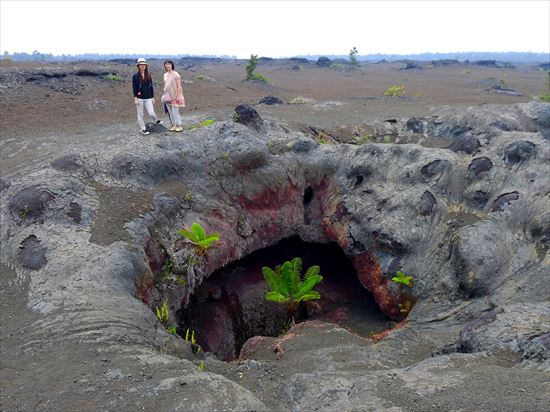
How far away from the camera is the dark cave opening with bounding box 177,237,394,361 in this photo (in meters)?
14.9

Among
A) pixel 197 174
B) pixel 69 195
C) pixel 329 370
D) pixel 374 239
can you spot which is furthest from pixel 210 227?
pixel 329 370

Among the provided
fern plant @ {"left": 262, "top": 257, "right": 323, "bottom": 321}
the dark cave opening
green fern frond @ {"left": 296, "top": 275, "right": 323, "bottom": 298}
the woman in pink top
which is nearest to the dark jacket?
the woman in pink top

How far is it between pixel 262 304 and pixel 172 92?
855 centimetres

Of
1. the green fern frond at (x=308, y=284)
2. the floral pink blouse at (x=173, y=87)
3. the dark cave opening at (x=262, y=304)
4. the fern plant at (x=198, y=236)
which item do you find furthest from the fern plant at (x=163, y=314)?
the floral pink blouse at (x=173, y=87)

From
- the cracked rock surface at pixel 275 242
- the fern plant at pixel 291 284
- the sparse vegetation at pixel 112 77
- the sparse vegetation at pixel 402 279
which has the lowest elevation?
the fern plant at pixel 291 284

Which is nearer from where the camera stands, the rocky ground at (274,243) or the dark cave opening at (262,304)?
the rocky ground at (274,243)

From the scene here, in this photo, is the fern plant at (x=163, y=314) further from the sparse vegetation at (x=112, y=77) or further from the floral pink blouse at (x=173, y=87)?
the sparse vegetation at (x=112, y=77)

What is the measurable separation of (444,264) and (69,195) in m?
11.5

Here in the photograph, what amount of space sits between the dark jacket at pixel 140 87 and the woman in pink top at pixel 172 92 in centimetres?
58

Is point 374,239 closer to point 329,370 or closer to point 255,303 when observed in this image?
point 255,303

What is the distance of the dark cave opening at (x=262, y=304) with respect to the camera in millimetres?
14906

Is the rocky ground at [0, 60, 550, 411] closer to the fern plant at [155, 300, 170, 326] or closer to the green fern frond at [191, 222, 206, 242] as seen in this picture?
the fern plant at [155, 300, 170, 326]

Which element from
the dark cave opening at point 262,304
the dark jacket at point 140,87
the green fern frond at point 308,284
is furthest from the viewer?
the dark jacket at point 140,87

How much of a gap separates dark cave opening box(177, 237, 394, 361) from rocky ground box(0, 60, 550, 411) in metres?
0.71
